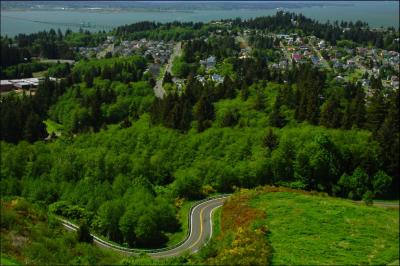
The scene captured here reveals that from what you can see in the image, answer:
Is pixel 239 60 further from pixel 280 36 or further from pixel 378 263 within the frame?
pixel 378 263

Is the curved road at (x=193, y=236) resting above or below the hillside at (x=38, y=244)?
below

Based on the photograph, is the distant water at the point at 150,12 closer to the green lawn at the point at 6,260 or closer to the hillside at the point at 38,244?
the hillside at the point at 38,244

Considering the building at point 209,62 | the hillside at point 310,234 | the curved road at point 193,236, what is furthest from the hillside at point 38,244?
the building at point 209,62

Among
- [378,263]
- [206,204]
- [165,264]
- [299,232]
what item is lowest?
[206,204]

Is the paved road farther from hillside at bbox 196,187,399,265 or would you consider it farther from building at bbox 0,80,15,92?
hillside at bbox 196,187,399,265

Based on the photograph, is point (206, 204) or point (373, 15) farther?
point (373, 15)

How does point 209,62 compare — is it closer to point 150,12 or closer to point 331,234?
point 331,234

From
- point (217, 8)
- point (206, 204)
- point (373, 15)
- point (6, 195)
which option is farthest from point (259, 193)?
point (217, 8)

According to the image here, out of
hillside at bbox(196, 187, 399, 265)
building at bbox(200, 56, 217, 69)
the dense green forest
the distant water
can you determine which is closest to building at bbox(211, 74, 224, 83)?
the dense green forest
